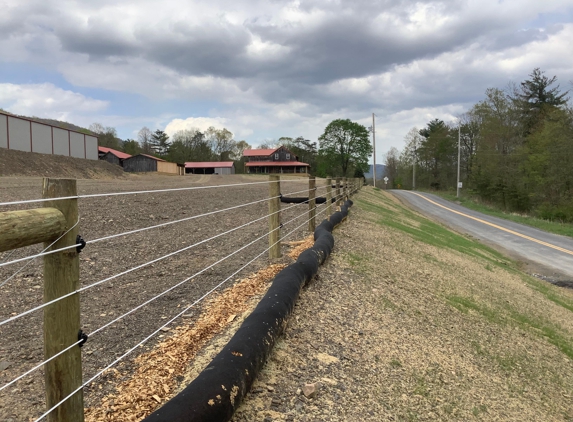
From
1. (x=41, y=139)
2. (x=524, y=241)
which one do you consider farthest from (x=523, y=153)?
(x=41, y=139)

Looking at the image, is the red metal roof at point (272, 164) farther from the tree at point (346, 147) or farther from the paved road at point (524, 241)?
the paved road at point (524, 241)

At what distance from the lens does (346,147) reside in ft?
249

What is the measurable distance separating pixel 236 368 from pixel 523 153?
138 ft

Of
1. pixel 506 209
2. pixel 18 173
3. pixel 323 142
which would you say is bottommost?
pixel 506 209

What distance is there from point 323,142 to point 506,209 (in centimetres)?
4133

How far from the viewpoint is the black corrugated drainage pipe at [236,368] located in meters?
2.08

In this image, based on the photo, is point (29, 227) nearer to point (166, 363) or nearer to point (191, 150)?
point (166, 363)

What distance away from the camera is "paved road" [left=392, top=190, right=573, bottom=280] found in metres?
15.2

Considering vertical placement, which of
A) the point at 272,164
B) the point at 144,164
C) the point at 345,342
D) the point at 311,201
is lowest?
the point at 345,342

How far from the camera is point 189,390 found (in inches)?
87.4

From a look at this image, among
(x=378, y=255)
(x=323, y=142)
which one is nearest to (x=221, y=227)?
(x=378, y=255)

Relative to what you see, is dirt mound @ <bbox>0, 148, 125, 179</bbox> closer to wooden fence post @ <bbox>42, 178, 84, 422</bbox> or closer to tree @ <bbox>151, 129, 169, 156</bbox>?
wooden fence post @ <bbox>42, 178, 84, 422</bbox>

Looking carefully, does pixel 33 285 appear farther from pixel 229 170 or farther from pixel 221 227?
pixel 229 170

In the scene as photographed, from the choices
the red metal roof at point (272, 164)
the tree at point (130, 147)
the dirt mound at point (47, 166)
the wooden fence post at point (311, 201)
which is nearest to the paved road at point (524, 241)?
the wooden fence post at point (311, 201)
